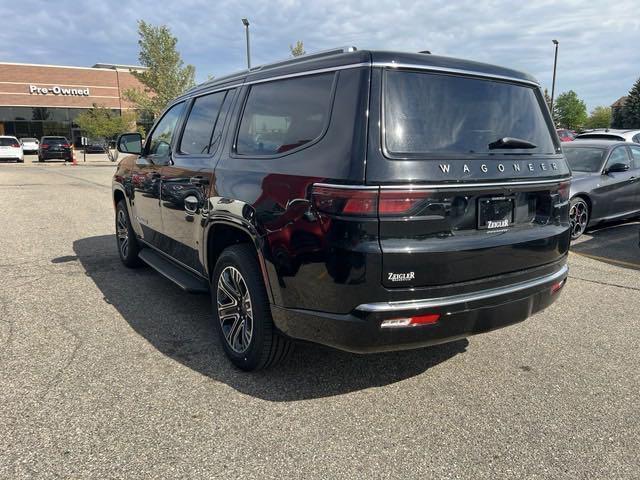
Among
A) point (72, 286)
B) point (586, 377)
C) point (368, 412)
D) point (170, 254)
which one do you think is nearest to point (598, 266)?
point (586, 377)

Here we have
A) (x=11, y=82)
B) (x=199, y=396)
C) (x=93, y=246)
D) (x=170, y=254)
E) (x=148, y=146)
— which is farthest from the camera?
(x=11, y=82)

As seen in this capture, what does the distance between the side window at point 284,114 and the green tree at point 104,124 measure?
51243 mm

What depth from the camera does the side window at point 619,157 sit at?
27.7ft

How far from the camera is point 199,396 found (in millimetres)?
3090

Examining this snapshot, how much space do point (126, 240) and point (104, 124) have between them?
165ft

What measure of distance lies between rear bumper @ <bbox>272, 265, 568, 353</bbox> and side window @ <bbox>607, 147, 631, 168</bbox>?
22.0 ft

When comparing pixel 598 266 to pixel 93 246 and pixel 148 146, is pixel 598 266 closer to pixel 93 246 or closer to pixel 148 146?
pixel 148 146

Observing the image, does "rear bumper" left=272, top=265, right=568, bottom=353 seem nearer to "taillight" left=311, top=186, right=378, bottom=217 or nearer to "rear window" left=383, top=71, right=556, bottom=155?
"taillight" left=311, top=186, right=378, bottom=217

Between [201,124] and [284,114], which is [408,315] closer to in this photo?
[284,114]

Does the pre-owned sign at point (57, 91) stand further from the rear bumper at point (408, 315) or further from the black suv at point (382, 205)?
the rear bumper at point (408, 315)

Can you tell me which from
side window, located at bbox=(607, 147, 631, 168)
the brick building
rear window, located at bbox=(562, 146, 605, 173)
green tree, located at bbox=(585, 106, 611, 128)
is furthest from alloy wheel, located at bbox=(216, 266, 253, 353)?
green tree, located at bbox=(585, 106, 611, 128)

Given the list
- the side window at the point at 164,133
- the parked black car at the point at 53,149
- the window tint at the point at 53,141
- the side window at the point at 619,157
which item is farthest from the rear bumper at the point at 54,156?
the side window at the point at 619,157

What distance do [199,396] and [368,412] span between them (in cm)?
103

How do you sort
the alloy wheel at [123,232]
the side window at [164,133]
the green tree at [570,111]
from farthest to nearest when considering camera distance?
the green tree at [570,111] < the alloy wheel at [123,232] < the side window at [164,133]
